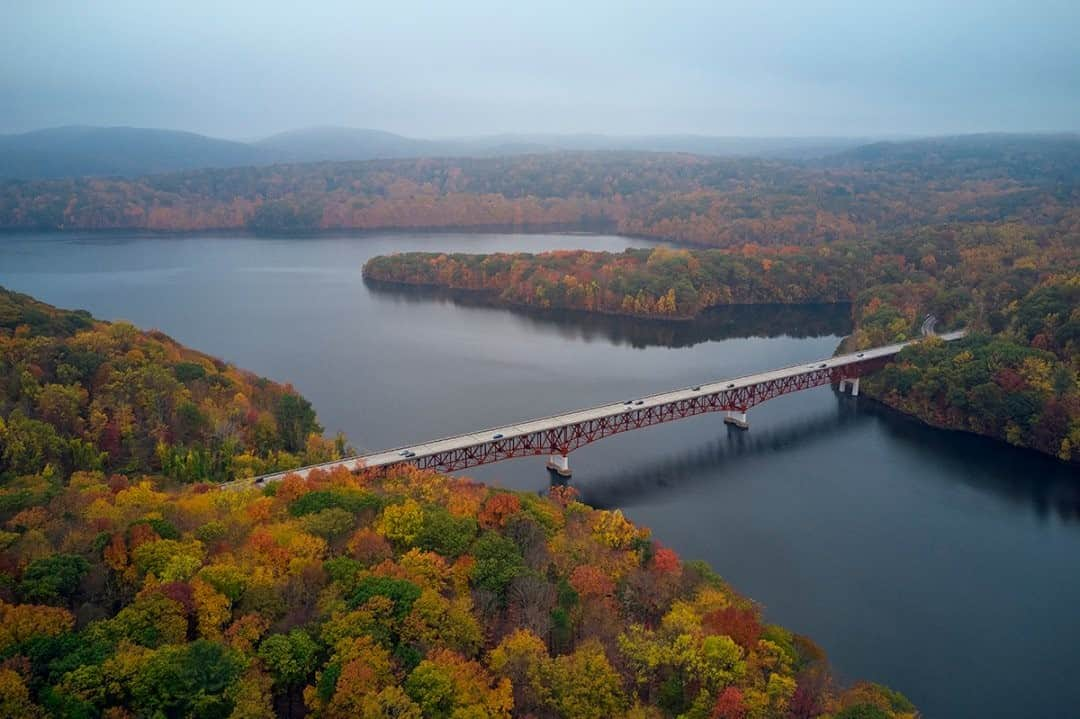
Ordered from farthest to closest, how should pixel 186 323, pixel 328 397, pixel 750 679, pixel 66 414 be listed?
1. pixel 186 323
2. pixel 328 397
3. pixel 66 414
4. pixel 750 679

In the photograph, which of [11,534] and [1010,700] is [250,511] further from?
[1010,700]

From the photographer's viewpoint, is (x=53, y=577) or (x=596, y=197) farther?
(x=596, y=197)

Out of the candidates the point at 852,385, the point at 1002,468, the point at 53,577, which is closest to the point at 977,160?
the point at 852,385

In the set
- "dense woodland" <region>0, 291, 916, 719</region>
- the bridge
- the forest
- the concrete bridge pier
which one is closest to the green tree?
"dense woodland" <region>0, 291, 916, 719</region>

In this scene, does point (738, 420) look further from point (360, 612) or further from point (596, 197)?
point (596, 197)

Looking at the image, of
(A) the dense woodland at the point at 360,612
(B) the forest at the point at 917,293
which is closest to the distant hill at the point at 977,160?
(B) the forest at the point at 917,293

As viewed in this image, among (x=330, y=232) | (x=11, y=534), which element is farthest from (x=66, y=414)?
(x=330, y=232)
